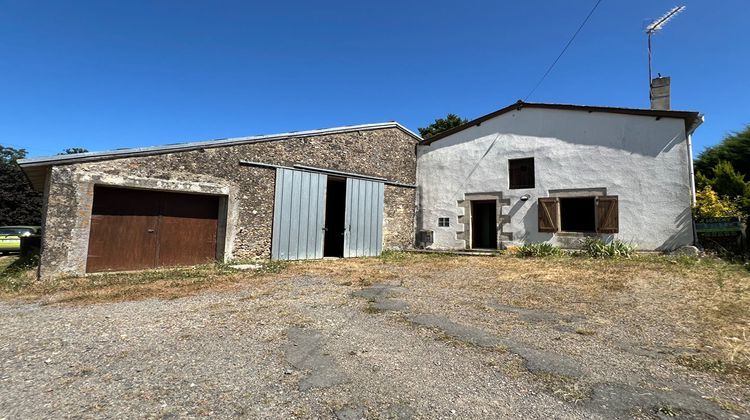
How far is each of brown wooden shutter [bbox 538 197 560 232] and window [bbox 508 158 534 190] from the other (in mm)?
790

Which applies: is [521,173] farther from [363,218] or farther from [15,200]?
[15,200]

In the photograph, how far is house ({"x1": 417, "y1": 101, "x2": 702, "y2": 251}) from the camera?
10.6m

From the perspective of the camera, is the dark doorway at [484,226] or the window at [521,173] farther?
the dark doorway at [484,226]

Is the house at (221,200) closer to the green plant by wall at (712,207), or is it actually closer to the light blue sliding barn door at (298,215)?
the light blue sliding barn door at (298,215)

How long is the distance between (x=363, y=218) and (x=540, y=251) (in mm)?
5552

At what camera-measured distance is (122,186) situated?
8.16 meters

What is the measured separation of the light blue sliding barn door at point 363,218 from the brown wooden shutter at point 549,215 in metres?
5.20

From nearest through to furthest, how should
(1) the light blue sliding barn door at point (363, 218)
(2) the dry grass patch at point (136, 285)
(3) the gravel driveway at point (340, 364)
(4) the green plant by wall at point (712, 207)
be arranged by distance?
(3) the gravel driveway at point (340, 364), (2) the dry grass patch at point (136, 285), (4) the green plant by wall at point (712, 207), (1) the light blue sliding barn door at point (363, 218)

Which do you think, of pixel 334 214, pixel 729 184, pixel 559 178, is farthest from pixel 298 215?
pixel 729 184

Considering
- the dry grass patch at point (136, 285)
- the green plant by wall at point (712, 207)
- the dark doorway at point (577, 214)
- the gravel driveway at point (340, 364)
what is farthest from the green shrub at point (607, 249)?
the dry grass patch at point (136, 285)

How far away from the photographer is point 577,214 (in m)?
12.2

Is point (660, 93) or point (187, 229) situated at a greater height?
point (660, 93)

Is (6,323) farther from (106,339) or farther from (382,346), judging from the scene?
(382,346)

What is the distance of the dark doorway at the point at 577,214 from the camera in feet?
39.2
